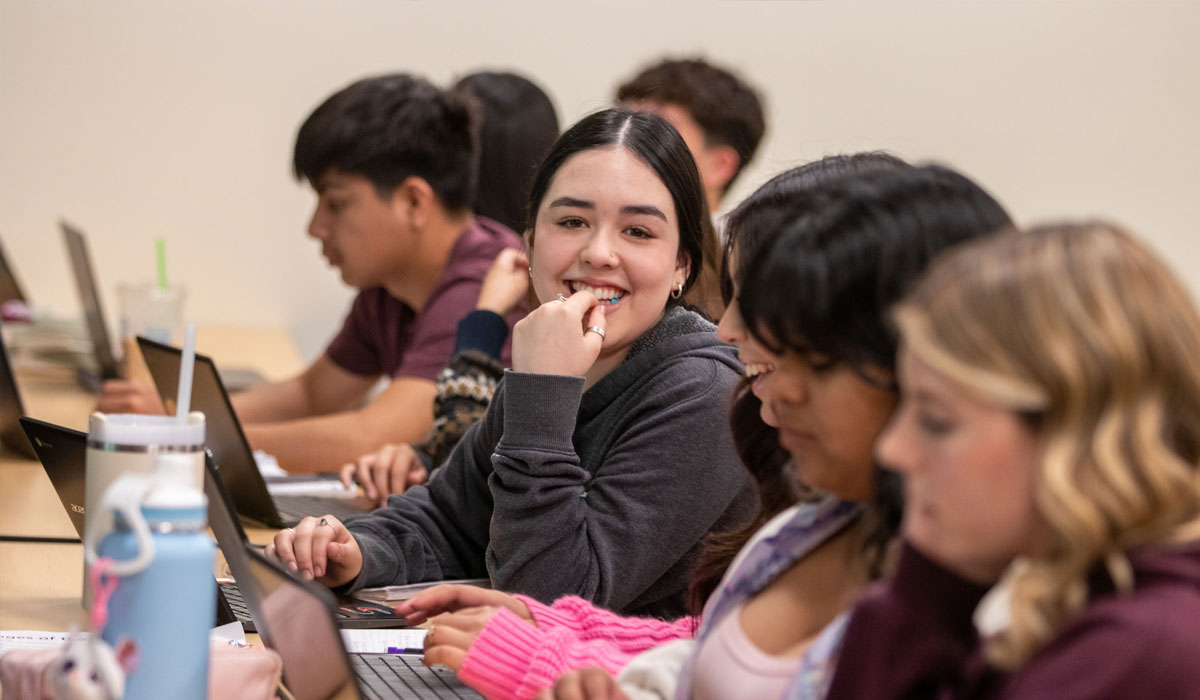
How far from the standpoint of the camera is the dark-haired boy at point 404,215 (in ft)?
7.25

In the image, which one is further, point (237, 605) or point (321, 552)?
point (321, 552)

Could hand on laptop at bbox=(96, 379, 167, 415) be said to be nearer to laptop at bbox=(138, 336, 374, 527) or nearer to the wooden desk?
the wooden desk

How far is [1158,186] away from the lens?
399 centimetres

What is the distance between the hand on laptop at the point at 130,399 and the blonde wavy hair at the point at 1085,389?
73.0 inches

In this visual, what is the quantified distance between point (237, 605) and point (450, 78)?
2.87 meters

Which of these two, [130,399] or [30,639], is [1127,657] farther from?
[130,399]

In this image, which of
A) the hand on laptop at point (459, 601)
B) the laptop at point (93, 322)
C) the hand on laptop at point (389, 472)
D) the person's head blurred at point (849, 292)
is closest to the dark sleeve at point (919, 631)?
the person's head blurred at point (849, 292)

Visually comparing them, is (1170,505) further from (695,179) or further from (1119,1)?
(1119,1)

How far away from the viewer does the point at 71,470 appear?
1195 millimetres

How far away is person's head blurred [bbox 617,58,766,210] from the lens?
2.95 metres

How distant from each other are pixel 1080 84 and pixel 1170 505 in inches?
148

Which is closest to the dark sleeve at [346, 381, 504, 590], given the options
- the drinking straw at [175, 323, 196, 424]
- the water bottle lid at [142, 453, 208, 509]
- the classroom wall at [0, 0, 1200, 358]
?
the drinking straw at [175, 323, 196, 424]

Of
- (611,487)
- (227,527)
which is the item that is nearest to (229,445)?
(611,487)

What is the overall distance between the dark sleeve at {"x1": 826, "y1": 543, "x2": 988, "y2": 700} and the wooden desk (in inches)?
30.9
